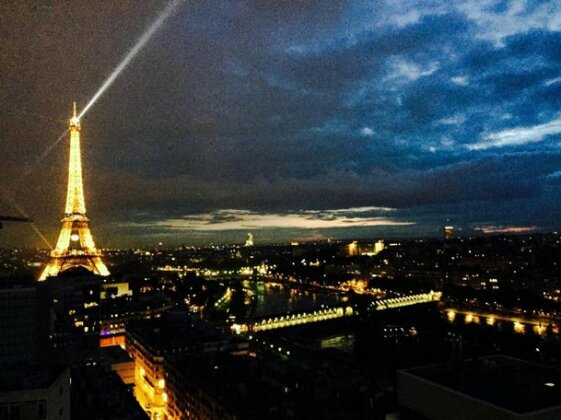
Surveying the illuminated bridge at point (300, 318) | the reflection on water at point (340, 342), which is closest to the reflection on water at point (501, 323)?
Result: the illuminated bridge at point (300, 318)

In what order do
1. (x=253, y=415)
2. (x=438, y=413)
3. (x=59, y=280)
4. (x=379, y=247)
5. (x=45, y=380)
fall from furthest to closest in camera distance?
(x=379, y=247), (x=59, y=280), (x=253, y=415), (x=45, y=380), (x=438, y=413)

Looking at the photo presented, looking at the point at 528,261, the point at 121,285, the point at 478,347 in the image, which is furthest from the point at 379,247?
the point at 478,347

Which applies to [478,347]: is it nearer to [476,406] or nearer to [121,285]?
[476,406]

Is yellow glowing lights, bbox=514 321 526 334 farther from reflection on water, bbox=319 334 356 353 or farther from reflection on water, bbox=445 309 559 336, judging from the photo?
reflection on water, bbox=319 334 356 353

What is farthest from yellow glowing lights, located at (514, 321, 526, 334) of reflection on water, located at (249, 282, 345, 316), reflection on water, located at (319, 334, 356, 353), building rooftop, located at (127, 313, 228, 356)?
building rooftop, located at (127, 313, 228, 356)

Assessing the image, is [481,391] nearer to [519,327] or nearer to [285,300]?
[519,327]

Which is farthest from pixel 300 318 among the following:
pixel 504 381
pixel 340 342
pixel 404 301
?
pixel 504 381
